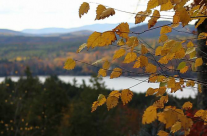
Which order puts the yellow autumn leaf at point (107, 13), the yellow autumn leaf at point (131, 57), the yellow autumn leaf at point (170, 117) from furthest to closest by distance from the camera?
the yellow autumn leaf at point (131, 57) < the yellow autumn leaf at point (107, 13) < the yellow autumn leaf at point (170, 117)

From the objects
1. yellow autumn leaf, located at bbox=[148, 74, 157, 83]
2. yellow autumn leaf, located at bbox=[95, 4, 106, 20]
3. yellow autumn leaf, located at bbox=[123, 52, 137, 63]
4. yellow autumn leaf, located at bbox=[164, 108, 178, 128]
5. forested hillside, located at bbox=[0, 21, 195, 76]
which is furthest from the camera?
forested hillside, located at bbox=[0, 21, 195, 76]

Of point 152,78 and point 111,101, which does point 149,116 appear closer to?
point 111,101

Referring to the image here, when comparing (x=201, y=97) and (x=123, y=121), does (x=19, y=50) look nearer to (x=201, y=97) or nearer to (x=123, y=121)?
(x=123, y=121)

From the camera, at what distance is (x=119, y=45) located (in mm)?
2053

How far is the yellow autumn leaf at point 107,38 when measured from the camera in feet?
5.75

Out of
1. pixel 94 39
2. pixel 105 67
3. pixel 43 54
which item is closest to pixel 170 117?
pixel 94 39

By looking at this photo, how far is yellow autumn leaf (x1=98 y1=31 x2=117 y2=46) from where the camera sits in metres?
1.75

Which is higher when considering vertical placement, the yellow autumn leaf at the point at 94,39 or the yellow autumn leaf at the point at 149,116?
the yellow autumn leaf at the point at 94,39

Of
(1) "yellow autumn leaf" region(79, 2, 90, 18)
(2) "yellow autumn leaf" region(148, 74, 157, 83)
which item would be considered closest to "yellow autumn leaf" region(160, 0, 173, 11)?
(1) "yellow autumn leaf" region(79, 2, 90, 18)

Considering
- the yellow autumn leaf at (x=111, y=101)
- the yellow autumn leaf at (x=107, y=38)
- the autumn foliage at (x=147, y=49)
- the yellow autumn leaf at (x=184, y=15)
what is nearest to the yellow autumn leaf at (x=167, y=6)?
the autumn foliage at (x=147, y=49)

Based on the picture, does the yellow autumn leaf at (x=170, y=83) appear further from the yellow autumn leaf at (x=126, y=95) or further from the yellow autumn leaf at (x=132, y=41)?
the yellow autumn leaf at (x=132, y=41)

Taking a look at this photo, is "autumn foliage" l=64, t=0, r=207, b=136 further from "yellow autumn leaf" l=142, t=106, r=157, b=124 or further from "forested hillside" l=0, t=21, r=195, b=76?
"forested hillside" l=0, t=21, r=195, b=76

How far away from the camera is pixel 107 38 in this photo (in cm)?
176

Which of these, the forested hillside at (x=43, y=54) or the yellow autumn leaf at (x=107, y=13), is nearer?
the yellow autumn leaf at (x=107, y=13)
